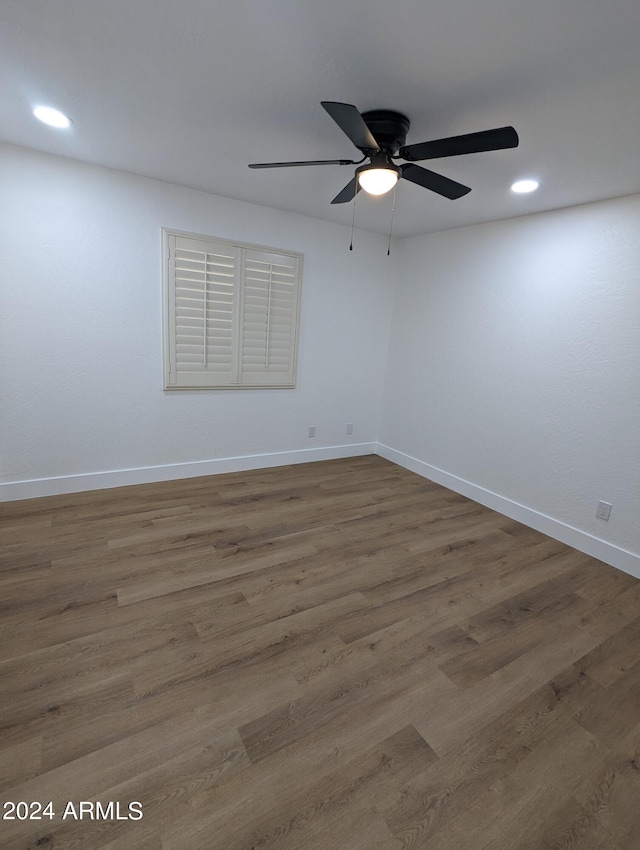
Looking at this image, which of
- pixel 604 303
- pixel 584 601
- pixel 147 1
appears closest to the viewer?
pixel 147 1

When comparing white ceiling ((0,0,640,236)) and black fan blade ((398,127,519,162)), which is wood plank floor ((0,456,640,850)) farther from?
white ceiling ((0,0,640,236))

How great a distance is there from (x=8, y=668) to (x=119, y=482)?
186 centimetres

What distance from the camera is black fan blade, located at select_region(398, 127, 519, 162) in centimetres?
148

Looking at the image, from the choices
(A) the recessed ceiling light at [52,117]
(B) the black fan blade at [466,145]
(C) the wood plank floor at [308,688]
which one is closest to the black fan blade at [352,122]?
(B) the black fan blade at [466,145]

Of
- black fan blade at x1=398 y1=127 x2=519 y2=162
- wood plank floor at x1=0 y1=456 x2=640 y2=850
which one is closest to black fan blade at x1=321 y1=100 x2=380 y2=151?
black fan blade at x1=398 y1=127 x2=519 y2=162

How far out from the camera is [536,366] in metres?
3.11

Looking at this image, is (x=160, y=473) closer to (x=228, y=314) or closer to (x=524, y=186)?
(x=228, y=314)

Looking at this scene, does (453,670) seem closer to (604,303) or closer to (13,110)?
(604,303)

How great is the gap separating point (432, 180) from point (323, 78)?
0.69 metres

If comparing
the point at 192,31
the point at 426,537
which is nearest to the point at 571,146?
the point at 192,31

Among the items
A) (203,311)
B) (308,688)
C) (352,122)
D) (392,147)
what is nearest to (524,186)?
(392,147)

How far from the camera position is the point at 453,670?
1.78m

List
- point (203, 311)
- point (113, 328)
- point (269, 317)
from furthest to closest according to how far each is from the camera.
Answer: point (269, 317) < point (203, 311) < point (113, 328)

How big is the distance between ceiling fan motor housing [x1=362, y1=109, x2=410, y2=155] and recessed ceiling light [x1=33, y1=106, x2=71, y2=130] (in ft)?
5.27
